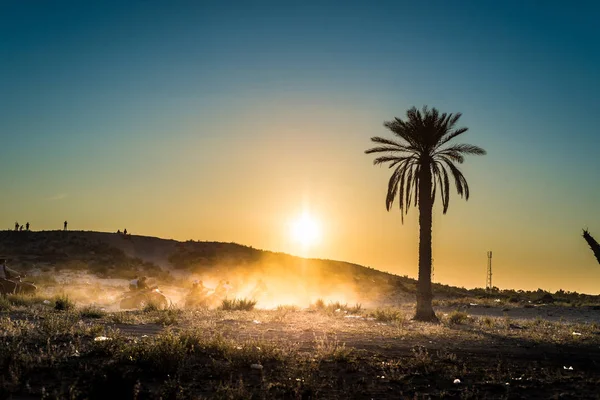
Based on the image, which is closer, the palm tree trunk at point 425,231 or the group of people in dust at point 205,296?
the palm tree trunk at point 425,231

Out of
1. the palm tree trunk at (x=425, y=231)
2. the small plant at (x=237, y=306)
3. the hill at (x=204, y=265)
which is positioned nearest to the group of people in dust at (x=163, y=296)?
the small plant at (x=237, y=306)

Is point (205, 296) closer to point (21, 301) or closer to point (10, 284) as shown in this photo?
point (10, 284)

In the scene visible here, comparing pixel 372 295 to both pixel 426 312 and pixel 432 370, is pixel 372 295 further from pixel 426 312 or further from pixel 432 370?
pixel 432 370

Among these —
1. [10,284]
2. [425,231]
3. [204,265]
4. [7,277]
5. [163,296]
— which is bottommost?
[163,296]

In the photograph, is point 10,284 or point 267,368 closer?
point 267,368

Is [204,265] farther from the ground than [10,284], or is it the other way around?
[204,265]

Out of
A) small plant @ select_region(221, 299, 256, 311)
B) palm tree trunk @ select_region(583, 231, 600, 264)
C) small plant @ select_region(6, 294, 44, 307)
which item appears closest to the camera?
palm tree trunk @ select_region(583, 231, 600, 264)

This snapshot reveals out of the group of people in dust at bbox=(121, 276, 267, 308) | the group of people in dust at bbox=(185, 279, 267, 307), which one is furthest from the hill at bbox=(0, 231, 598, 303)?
the group of people in dust at bbox=(185, 279, 267, 307)

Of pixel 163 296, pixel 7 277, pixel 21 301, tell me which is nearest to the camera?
pixel 21 301

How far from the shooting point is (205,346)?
11.9 m

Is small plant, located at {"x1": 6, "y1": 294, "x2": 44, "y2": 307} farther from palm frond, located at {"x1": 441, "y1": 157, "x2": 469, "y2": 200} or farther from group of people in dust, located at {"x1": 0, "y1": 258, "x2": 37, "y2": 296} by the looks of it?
palm frond, located at {"x1": 441, "y1": 157, "x2": 469, "y2": 200}

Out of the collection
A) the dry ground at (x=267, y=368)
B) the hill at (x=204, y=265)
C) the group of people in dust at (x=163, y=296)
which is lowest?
the dry ground at (x=267, y=368)

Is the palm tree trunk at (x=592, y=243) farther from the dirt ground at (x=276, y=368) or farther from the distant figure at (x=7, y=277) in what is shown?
the distant figure at (x=7, y=277)

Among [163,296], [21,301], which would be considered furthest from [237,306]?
[21,301]
